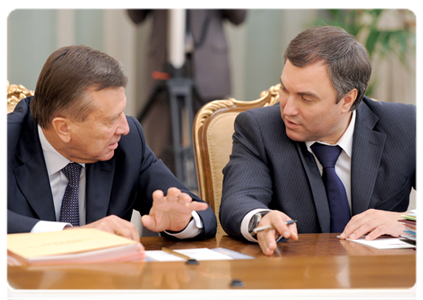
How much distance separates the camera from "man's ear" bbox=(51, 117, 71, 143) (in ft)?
4.67

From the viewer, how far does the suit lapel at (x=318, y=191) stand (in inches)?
60.9

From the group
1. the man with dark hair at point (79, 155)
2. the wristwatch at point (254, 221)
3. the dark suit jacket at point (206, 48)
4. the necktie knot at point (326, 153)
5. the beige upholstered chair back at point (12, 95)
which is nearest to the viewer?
the wristwatch at point (254, 221)

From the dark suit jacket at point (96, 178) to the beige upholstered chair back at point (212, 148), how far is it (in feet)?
0.91

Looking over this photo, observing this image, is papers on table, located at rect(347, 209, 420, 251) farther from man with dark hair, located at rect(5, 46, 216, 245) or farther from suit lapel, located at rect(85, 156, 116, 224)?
suit lapel, located at rect(85, 156, 116, 224)

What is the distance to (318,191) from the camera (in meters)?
1.56

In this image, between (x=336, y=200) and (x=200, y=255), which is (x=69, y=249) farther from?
(x=336, y=200)

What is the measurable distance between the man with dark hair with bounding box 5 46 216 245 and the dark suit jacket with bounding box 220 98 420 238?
25cm

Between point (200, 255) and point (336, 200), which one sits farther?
point (336, 200)

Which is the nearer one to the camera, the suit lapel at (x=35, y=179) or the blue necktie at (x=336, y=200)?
the suit lapel at (x=35, y=179)

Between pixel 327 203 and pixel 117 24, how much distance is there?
3.58 metres

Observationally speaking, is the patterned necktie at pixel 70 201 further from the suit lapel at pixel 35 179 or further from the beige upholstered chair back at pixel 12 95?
the beige upholstered chair back at pixel 12 95

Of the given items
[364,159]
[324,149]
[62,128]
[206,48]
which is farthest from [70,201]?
[206,48]

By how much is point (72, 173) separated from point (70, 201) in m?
0.10

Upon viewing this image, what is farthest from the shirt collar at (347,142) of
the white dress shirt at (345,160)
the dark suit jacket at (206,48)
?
the dark suit jacket at (206,48)
